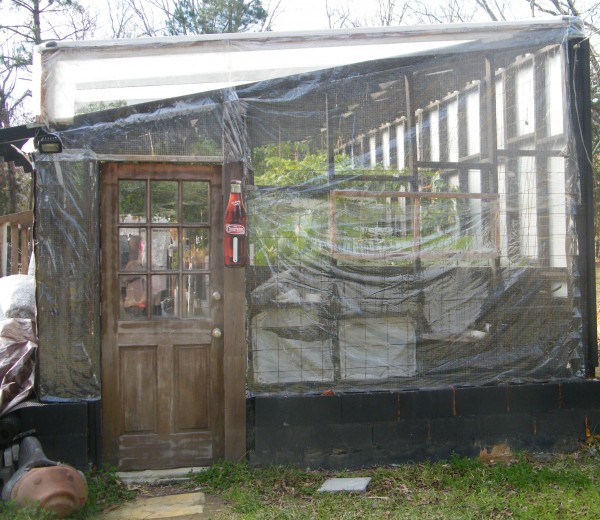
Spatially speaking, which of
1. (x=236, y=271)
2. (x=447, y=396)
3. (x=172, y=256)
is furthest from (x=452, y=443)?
(x=172, y=256)

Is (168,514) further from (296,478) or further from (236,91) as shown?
(236,91)

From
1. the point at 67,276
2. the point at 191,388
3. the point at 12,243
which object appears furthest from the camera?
the point at 12,243

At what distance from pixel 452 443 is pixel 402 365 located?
2.50 ft

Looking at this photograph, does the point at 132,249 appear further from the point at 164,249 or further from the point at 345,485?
the point at 345,485

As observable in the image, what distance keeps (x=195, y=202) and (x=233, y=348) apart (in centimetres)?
122

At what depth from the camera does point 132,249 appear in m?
5.04

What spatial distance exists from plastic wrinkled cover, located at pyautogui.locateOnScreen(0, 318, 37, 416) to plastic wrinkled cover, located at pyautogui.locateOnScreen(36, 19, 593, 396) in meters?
0.26

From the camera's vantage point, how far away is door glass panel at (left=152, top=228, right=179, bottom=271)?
5.05 meters

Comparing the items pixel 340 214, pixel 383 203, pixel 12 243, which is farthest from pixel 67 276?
pixel 12 243

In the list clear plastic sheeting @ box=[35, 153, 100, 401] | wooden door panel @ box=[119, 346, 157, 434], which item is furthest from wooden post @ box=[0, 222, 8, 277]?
wooden door panel @ box=[119, 346, 157, 434]

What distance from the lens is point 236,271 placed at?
16.5 feet

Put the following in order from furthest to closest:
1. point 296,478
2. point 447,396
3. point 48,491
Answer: point 447,396 < point 296,478 < point 48,491

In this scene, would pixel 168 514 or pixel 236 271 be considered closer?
pixel 168 514

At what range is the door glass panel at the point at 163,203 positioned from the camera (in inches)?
199
